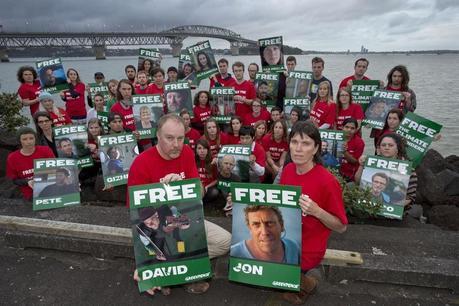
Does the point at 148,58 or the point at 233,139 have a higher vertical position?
the point at 148,58

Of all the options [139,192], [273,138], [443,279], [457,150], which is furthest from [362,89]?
[457,150]

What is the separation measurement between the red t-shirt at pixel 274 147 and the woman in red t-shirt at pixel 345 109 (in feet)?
4.87

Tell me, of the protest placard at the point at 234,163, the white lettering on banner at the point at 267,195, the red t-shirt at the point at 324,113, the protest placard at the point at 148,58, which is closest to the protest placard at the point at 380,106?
the red t-shirt at the point at 324,113

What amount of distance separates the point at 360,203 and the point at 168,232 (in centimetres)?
342

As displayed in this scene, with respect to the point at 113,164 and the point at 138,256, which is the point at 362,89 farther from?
the point at 138,256

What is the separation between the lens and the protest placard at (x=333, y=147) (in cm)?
643

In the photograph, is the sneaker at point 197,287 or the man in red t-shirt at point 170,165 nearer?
the man in red t-shirt at point 170,165

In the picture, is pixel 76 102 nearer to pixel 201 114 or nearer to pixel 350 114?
pixel 201 114

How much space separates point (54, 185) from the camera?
5766 mm

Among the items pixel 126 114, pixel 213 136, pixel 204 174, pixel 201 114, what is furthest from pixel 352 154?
pixel 126 114

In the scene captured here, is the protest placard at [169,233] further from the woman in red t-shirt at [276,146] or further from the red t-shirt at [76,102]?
the red t-shirt at [76,102]

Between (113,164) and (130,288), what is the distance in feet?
10.2

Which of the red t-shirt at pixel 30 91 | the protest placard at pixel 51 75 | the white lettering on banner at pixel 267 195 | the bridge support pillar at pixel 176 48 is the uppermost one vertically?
the bridge support pillar at pixel 176 48

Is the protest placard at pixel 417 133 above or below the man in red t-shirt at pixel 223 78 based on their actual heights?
below
